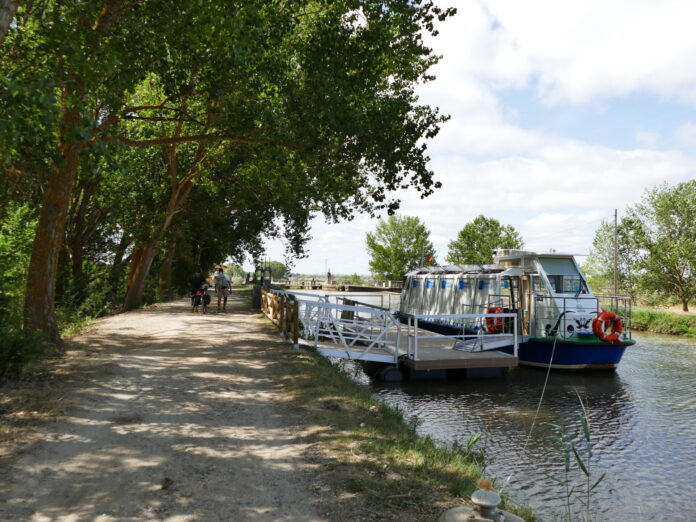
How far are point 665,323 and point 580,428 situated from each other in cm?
2292

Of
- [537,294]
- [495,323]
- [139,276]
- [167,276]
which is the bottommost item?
[495,323]

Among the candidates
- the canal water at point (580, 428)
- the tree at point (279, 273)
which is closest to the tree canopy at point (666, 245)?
the canal water at point (580, 428)

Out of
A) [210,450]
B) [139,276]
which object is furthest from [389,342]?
[139,276]

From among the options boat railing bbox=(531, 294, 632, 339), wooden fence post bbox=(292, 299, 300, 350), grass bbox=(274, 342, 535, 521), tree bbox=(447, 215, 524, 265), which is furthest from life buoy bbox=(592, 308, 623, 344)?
tree bbox=(447, 215, 524, 265)

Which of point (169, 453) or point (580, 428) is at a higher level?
point (169, 453)

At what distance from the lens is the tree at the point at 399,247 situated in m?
79.8

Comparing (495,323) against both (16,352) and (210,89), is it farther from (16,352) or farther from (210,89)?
(16,352)

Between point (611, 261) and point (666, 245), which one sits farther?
point (611, 261)

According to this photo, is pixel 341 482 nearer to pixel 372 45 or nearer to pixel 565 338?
pixel 372 45

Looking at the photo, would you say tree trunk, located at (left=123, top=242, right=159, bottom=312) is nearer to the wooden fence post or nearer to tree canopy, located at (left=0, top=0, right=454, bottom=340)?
tree canopy, located at (left=0, top=0, right=454, bottom=340)

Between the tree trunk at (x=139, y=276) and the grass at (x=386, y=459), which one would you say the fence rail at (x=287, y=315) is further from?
the tree trunk at (x=139, y=276)

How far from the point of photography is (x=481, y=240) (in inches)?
2494

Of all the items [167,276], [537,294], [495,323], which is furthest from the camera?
[167,276]

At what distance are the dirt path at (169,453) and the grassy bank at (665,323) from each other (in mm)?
27140
